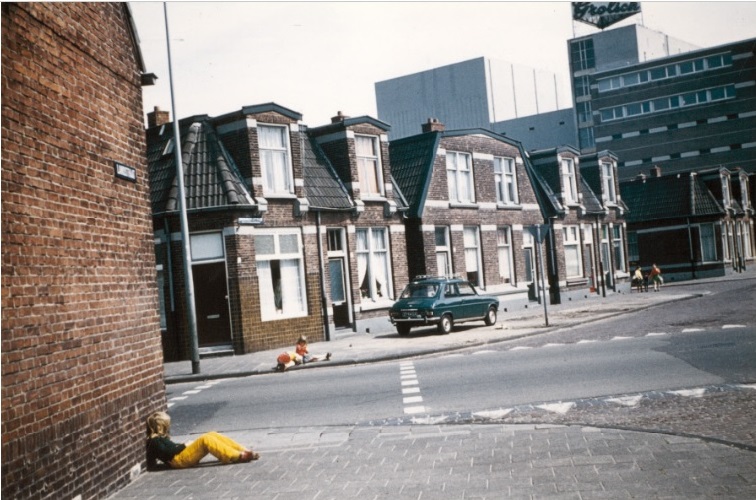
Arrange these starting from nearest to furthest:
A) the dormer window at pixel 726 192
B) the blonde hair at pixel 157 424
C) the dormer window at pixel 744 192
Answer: the blonde hair at pixel 157 424, the dormer window at pixel 726 192, the dormer window at pixel 744 192

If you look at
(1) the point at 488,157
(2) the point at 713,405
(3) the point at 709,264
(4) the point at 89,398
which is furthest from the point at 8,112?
(3) the point at 709,264

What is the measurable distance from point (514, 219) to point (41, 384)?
94.5 feet

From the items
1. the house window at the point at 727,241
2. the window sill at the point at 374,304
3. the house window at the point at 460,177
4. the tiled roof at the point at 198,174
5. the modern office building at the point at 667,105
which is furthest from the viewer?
the modern office building at the point at 667,105

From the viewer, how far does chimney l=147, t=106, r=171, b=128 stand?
26047mm

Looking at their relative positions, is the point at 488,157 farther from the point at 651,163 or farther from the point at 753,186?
the point at 651,163

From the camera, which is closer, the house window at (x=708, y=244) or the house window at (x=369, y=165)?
the house window at (x=369, y=165)

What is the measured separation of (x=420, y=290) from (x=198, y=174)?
27.1 ft

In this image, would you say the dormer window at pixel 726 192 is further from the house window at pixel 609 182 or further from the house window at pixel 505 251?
the house window at pixel 505 251

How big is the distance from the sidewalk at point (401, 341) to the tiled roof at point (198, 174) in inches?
194

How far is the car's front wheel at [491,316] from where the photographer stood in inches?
979

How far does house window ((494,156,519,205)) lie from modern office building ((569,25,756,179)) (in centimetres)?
4288

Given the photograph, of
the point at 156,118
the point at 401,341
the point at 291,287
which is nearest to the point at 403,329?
the point at 401,341

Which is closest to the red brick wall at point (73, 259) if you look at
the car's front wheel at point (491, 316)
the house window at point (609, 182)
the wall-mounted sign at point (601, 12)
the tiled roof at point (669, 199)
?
the car's front wheel at point (491, 316)

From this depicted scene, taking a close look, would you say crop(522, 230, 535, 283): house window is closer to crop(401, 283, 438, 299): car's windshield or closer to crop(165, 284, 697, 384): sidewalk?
crop(165, 284, 697, 384): sidewalk
